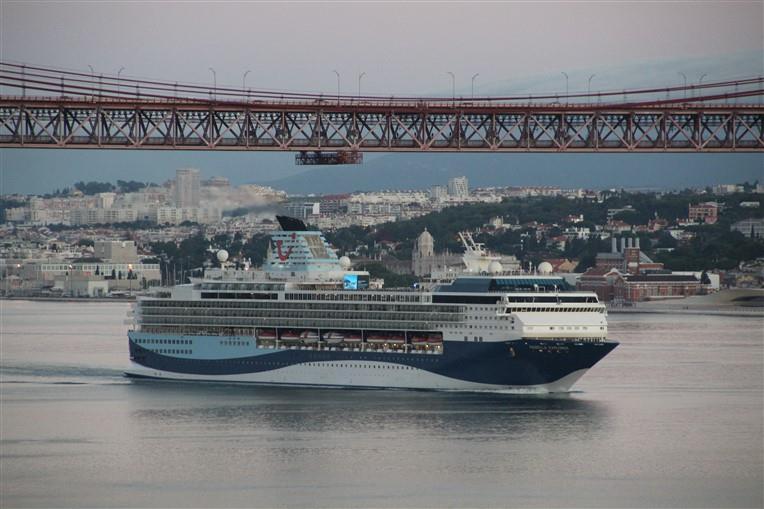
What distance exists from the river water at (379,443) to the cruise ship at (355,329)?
30.3 inches

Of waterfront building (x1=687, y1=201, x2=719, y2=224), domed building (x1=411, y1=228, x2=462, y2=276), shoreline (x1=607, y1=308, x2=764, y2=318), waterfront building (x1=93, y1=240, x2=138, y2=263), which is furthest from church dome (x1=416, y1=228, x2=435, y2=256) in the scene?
waterfront building (x1=687, y1=201, x2=719, y2=224)

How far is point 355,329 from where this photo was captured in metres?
44.2

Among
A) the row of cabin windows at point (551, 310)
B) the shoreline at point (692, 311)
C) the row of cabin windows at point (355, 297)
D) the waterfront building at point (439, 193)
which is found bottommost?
the shoreline at point (692, 311)

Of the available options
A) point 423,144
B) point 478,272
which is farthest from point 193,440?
point 423,144

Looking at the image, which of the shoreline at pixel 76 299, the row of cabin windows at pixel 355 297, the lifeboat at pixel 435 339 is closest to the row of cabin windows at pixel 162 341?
the row of cabin windows at pixel 355 297

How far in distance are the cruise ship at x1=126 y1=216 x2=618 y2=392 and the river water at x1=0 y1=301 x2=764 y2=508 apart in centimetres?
77

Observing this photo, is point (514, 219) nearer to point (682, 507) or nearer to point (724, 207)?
point (724, 207)

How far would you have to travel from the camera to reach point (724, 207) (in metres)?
128

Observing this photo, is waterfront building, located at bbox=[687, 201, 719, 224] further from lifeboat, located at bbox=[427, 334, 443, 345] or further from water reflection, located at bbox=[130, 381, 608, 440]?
water reflection, located at bbox=[130, 381, 608, 440]

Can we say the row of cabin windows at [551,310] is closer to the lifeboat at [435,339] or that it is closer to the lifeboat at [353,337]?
the lifeboat at [435,339]

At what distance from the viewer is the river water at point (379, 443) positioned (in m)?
29.5

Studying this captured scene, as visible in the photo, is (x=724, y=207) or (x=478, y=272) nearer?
(x=478, y=272)

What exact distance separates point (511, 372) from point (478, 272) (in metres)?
3.18

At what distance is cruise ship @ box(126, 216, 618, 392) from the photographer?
42.1 m
